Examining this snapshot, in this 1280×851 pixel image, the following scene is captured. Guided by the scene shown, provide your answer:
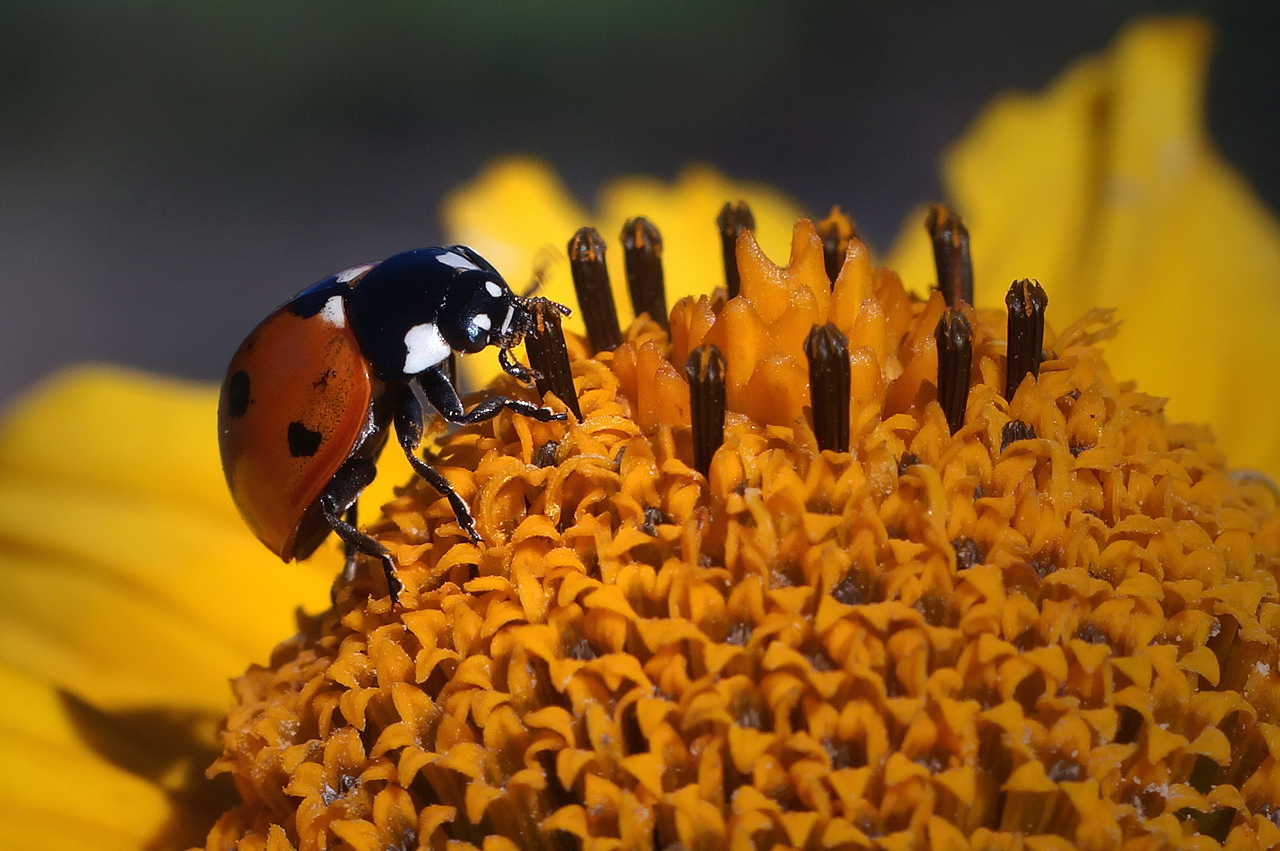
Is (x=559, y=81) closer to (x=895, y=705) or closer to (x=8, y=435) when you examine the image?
(x=8, y=435)

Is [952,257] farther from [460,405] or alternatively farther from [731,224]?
[460,405]

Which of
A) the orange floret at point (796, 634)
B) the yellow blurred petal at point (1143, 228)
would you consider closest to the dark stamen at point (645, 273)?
the orange floret at point (796, 634)

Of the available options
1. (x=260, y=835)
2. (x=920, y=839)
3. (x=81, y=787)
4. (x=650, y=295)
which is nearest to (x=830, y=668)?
(x=920, y=839)

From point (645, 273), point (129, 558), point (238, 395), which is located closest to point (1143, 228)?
point (645, 273)

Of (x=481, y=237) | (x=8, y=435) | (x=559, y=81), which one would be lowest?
(x=8, y=435)

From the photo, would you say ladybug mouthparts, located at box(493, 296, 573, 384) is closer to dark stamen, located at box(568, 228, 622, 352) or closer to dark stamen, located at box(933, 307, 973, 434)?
dark stamen, located at box(568, 228, 622, 352)

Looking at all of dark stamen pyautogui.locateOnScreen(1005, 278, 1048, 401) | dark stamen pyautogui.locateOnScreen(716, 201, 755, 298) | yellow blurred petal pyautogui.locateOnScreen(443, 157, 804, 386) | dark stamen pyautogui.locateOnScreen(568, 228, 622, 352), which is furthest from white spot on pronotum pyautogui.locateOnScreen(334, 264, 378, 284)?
yellow blurred petal pyautogui.locateOnScreen(443, 157, 804, 386)

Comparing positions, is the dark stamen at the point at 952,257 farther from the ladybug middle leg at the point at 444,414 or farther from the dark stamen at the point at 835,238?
the ladybug middle leg at the point at 444,414
